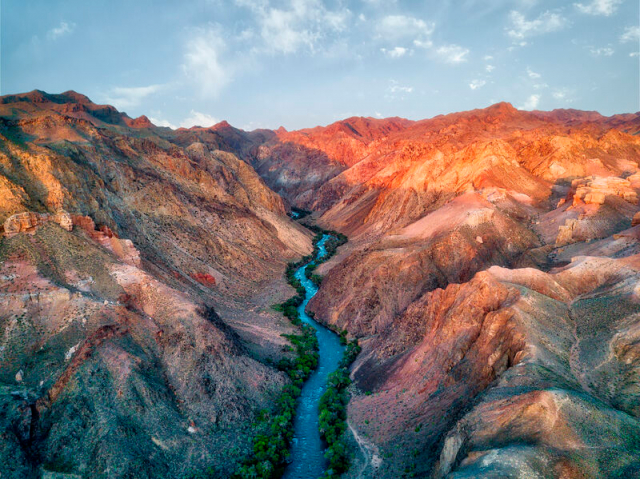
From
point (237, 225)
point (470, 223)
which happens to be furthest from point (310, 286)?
point (470, 223)

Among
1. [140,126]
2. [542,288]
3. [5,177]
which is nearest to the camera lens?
[542,288]

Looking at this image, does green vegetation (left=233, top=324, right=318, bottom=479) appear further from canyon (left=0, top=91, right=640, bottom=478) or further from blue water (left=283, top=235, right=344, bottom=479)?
canyon (left=0, top=91, right=640, bottom=478)

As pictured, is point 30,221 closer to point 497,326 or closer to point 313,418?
point 313,418

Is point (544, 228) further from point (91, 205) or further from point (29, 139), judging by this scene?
point (29, 139)

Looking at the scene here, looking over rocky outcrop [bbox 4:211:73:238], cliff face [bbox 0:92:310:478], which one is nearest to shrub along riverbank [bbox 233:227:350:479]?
cliff face [bbox 0:92:310:478]

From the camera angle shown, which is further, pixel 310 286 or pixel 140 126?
pixel 140 126
